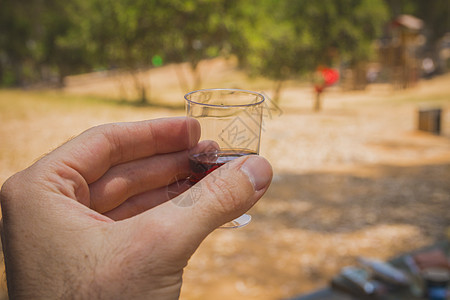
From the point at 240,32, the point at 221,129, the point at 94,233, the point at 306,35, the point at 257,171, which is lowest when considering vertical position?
the point at 94,233

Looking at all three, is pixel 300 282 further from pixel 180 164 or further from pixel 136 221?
pixel 136 221

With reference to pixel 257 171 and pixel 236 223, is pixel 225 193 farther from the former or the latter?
pixel 236 223

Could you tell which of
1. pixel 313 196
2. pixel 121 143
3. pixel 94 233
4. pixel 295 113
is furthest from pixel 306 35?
pixel 94 233

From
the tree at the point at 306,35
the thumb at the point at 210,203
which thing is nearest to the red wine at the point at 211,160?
the thumb at the point at 210,203

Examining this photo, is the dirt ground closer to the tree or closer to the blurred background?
the blurred background

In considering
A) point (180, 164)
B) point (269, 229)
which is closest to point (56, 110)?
point (269, 229)

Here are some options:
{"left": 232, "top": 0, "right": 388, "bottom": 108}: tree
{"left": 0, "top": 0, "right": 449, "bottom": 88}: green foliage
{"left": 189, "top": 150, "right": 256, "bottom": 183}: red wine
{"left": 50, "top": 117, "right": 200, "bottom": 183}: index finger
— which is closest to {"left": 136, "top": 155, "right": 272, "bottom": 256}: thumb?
{"left": 189, "top": 150, "right": 256, "bottom": 183}: red wine

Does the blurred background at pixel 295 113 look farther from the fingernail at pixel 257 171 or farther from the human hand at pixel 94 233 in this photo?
the human hand at pixel 94 233
